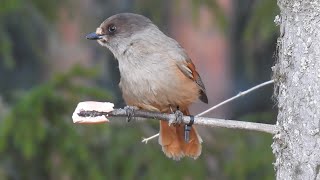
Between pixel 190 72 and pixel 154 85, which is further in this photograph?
pixel 190 72

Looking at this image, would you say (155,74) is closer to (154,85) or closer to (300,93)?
(154,85)

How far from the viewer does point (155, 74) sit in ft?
12.5

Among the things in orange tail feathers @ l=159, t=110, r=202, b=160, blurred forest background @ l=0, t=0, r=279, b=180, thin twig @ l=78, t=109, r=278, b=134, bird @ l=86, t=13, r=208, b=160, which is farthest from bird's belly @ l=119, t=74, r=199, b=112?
blurred forest background @ l=0, t=0, r=279, b=180

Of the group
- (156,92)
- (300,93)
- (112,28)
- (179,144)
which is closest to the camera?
(300,93)

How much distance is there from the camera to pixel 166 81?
384cm

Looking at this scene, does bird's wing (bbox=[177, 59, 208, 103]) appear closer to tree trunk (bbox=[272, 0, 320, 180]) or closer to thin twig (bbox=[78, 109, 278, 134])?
thin twig (bbox=[78, 109, 278, 134])

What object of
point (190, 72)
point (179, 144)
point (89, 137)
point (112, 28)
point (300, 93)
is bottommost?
point (89, 137)

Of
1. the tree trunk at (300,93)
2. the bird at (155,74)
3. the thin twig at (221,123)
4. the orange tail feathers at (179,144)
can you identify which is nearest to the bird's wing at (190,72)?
the bird at (155,74)

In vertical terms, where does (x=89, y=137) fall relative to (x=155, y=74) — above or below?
below

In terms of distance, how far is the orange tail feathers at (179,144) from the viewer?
3.87m

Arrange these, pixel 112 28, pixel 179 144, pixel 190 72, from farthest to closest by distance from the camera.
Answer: pixel 112 28 → pixel 190 72 → pixel 179 144

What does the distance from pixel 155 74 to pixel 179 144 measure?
308 mm

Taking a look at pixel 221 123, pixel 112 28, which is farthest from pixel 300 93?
pixel 112 28

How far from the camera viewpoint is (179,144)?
392 cm
